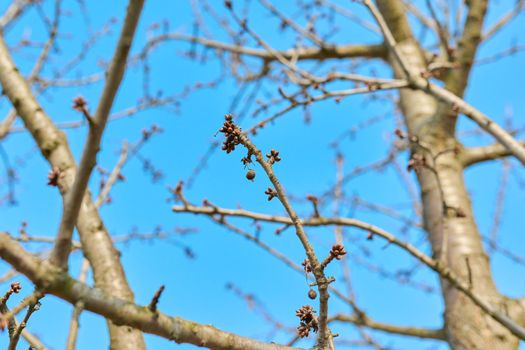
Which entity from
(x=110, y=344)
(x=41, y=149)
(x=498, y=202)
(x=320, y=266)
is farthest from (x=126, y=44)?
(x=498, y=202)

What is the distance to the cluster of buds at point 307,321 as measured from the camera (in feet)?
4.20

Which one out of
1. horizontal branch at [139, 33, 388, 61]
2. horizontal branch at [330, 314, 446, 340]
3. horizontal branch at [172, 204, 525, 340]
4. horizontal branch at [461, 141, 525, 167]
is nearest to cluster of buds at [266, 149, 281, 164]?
horizontal branch at [172, 204, 525, 340]

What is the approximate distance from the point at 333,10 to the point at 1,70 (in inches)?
117

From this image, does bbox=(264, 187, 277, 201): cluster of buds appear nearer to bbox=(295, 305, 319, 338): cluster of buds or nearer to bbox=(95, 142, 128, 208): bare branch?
bbox=(295, 305, 319, 338): cluster of buds

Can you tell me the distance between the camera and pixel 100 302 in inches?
42.8

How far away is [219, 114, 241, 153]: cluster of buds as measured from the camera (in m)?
1.18

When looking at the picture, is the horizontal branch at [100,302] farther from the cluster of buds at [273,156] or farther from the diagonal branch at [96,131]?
the cluster of buds at [273,156]

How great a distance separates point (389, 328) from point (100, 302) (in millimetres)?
2490

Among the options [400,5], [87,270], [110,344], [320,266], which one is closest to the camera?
[320,266]

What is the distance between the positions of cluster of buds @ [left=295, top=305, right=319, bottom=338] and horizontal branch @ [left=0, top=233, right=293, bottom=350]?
0.15 metres

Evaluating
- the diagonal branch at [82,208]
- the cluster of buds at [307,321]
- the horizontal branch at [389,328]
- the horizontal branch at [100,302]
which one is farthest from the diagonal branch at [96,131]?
the horizontal branch at [389,328]

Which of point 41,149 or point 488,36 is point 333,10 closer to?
point 488,36

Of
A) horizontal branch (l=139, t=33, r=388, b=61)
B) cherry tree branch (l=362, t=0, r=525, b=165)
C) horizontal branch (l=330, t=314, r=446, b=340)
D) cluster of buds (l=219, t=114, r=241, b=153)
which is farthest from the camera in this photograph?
horizontal branch (l=139, t=33, r=388, b=61)

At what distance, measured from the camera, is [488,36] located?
13.9 ft
